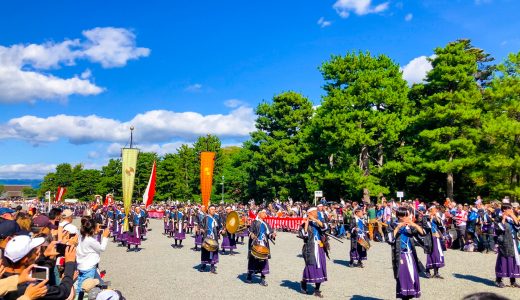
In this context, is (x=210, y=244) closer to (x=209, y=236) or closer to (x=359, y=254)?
(x=209, y=236)

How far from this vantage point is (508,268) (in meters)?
10.2

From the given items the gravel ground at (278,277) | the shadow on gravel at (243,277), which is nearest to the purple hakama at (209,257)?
the gravel ground at (278,277)

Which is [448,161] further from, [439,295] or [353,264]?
[439,295]

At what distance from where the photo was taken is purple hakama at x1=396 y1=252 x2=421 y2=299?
25.4 feet

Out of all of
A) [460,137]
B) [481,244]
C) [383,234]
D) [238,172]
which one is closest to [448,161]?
[460,137]

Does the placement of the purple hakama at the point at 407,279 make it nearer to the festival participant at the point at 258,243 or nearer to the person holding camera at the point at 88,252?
the festival participant at the point at 258,243

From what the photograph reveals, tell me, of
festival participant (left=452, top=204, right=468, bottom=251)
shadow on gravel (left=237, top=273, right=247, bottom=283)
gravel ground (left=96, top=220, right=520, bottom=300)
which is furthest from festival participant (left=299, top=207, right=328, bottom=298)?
festival participant (left=452, top=204, right=468, bottom=251)

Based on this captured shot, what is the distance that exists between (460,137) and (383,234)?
484 inches

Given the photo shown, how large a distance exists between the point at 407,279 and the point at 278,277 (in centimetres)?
497

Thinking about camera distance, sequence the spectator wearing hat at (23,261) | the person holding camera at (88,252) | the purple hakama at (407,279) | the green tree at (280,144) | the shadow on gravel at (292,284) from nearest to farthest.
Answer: the spectator wearing hat at (23,261) → the person holding camera at (88,252) → the purple hakama at (407,279) → the shadow on gravel at (292,284) → the green tree at (280,144)

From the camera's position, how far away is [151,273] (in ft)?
42.2

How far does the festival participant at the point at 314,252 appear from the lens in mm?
9484

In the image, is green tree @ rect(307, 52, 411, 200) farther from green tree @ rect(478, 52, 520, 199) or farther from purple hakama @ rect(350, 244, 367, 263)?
purple hakama @ rect(350, 244, 367, 263)

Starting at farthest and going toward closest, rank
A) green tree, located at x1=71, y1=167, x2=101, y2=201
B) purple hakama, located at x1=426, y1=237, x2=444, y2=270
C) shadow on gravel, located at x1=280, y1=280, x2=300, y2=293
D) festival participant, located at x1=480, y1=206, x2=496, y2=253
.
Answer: green tree, located at x1=71, y1=167, x2=101, y2=201
festival participant, located at x1=480, y1=206, x2=496, y2=253
purple hakama, located at x1=426, y1=237, x2=444, y2=270
shadow on gravel, located at x1=280, y1=280, x2=300, y2=293
